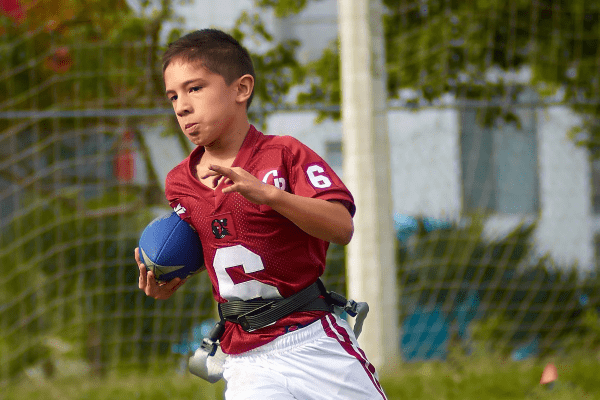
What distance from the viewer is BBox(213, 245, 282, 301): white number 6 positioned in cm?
166

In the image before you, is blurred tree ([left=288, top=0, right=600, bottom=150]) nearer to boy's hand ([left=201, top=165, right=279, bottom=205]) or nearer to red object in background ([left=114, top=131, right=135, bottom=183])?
red object in background ([left=114, top=131, right=135, bottom=183])

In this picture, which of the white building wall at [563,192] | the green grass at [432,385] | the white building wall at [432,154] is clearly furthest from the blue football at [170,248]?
the white building wall at [563,192]

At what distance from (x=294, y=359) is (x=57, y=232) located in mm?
3632

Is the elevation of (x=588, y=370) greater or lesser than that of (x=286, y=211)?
lesser

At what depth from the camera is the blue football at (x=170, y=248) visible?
1751 mm

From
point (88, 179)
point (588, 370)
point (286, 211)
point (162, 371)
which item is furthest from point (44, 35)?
point (588, 370)

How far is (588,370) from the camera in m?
4.03

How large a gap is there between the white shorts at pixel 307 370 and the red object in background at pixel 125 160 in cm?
345

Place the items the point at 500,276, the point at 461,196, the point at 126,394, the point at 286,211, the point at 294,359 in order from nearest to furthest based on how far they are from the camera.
Result: the point at 286,211 → the point at 294,359 → the point at 126,394 → the point at 500,276 → the point at 461,196

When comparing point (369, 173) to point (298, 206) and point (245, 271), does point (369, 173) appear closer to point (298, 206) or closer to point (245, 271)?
point (245, 271)

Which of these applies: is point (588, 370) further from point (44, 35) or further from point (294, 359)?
point (44, 35)

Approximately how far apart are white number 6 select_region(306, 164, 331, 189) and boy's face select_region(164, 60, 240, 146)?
0.79 ft

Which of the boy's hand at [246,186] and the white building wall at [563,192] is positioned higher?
the boy's hand at [246,186]

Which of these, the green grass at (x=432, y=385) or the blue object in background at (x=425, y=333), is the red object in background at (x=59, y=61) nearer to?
the green grass at (x=432, y=385)
